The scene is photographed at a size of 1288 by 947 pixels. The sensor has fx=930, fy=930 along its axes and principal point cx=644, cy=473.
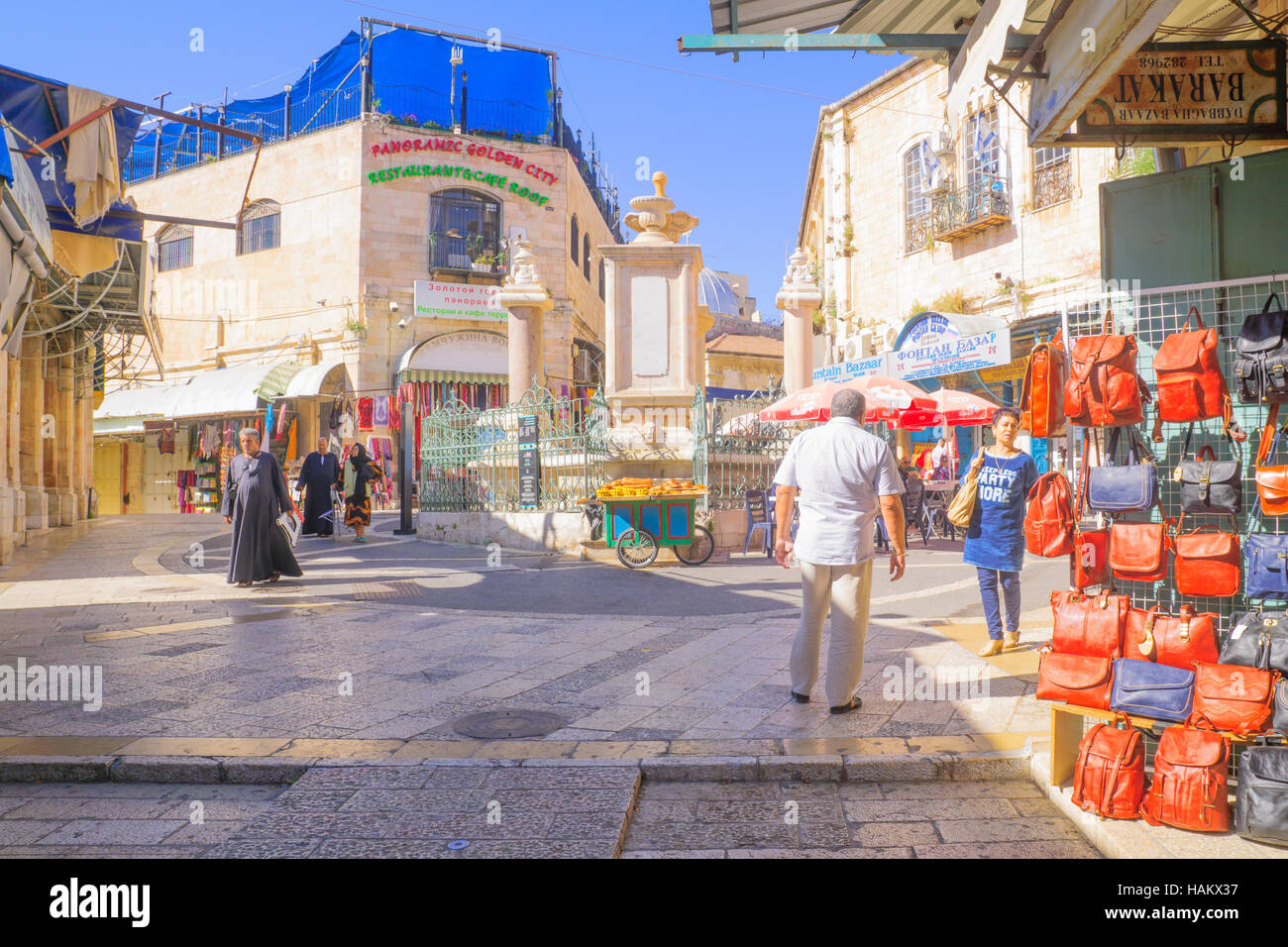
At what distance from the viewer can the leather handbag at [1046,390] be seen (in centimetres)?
429

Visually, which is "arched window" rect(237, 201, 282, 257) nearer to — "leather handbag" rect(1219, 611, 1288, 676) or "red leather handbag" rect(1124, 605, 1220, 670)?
"red leather handbag" rect(1124, 605, 1220, 670)

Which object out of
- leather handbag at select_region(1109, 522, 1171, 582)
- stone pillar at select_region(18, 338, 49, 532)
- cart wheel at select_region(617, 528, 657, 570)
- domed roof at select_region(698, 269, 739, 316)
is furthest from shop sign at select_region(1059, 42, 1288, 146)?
domed roof at select_region(698, 269, 739, 316)

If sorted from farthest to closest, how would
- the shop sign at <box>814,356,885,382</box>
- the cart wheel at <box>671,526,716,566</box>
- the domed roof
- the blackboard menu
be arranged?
the domed roof
the shop sign at <box>814,356,885,382</box>
the blackboard menu
the cart wheel at <box>671,526,716,566</box>

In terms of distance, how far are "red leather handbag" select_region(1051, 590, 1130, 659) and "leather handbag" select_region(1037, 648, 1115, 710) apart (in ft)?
0.15

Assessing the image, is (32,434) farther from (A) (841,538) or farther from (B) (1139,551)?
(B) (1139,551)

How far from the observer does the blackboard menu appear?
14.4 metres

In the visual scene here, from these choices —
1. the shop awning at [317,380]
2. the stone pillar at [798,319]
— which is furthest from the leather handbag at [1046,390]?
the shop awning at [317,380]

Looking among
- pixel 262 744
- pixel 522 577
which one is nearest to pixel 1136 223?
pixel 262 744

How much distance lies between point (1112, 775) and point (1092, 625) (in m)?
0.62

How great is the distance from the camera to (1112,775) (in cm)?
347

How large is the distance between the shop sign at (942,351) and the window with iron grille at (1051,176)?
2754 mm

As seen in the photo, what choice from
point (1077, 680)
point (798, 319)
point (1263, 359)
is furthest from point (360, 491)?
point (1263, 359)

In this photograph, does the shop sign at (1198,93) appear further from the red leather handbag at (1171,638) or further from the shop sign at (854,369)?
the shop sign at (854,369)
